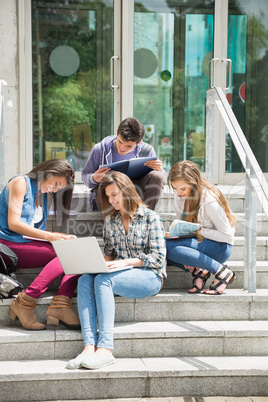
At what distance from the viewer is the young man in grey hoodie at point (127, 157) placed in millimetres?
3801

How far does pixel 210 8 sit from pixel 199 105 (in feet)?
3.31

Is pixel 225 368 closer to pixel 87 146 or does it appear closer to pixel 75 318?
pixel 75 318

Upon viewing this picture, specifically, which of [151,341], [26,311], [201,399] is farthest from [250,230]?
[26,311]

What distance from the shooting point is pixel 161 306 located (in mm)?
3332

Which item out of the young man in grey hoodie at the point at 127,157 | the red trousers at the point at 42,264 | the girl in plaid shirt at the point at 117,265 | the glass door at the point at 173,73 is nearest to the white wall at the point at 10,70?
the glass door at the point at 173,73

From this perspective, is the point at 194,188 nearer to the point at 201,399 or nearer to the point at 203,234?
the point at 203,234

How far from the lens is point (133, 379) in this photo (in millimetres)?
2920

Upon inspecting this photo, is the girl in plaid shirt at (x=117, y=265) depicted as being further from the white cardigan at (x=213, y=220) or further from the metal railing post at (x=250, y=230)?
the metal railing post at (x=250, y=230)

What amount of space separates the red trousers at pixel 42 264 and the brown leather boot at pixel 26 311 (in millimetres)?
44

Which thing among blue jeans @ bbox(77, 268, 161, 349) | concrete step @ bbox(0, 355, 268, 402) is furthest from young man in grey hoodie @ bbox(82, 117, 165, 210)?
concrete step @ bbox(0, 355, 268, 402)

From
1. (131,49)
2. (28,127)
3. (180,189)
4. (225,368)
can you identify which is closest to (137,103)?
(131,49)

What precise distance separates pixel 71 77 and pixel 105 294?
3.26 meters

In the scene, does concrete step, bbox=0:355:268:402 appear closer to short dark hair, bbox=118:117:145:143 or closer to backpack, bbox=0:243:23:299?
backpack, bbox=0:243:23:299

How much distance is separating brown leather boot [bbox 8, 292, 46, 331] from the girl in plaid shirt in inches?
11.9
